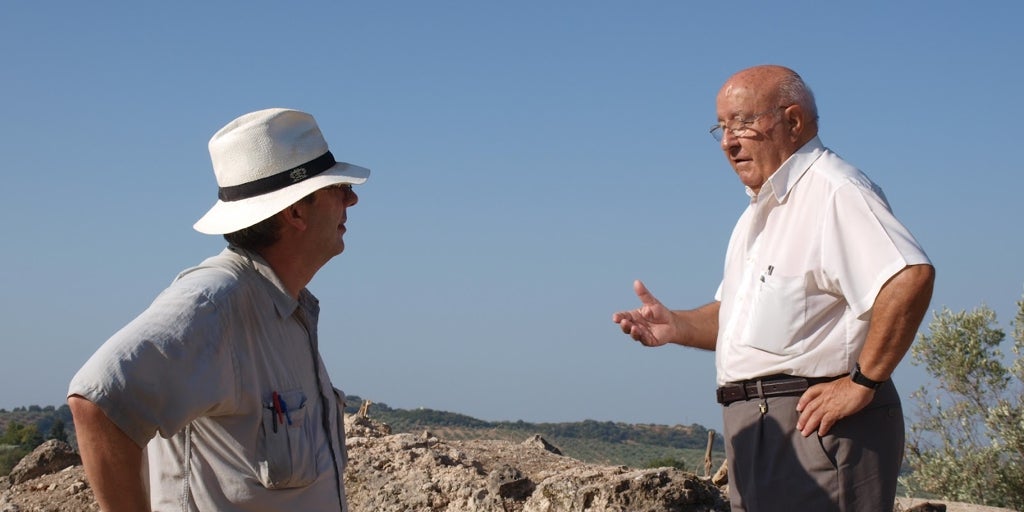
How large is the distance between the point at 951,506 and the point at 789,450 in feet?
16.8

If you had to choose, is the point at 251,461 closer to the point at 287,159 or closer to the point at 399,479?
the point at 287,159

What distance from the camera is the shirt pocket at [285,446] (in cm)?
308

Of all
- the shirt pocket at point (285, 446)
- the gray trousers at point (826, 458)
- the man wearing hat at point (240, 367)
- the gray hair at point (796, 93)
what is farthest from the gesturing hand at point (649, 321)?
the shirt pocket at point (285, 446)

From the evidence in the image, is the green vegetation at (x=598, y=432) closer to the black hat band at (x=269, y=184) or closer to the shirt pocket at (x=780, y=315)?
the shirt pocket at (x=780, y=315)

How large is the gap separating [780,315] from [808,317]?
10cm

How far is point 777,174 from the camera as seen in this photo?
422cm

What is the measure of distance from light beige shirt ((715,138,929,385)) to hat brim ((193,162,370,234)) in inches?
65.7

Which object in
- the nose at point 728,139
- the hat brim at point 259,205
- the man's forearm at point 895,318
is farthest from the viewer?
the nose at point 728,139

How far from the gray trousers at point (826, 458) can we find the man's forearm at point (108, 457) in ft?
7.79

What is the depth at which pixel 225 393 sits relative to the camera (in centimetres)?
298

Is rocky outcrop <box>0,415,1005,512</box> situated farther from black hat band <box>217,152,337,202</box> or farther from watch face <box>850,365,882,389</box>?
black hat band <box>217,152,337,202</box>

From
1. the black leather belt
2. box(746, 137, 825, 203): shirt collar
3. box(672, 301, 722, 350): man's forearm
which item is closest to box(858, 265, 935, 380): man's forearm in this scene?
the black leather belt

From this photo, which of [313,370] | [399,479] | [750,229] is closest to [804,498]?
[750,229]

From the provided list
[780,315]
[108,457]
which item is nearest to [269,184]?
[108,457]
